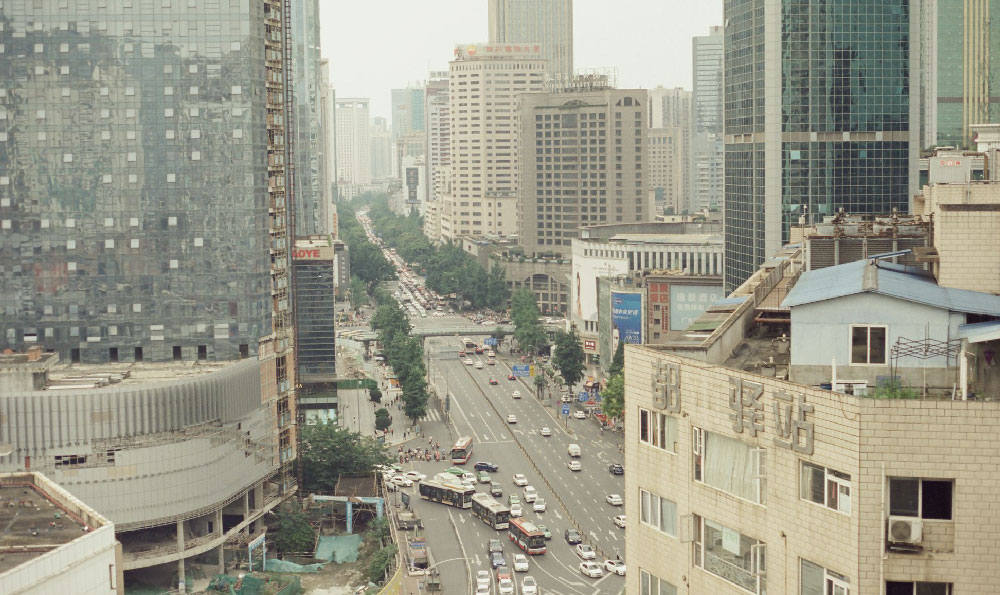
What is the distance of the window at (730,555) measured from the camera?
896 inches

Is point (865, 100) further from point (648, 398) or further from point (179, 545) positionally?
point (648, 398)

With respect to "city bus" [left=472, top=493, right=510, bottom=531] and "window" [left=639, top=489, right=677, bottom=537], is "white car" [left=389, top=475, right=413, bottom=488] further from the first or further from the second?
"window" [left=639, top=489, right=677, bottom=537]

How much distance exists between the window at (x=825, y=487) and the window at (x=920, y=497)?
2.29 feet

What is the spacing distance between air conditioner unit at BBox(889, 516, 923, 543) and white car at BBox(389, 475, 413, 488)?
101 m

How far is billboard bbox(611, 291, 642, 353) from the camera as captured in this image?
148 m

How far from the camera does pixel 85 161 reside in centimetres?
10162

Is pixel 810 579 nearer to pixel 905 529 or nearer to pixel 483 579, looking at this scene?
pixel 905 529

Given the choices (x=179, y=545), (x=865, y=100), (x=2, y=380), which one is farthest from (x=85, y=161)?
(x=865, y=100)

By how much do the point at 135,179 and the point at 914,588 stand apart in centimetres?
8981

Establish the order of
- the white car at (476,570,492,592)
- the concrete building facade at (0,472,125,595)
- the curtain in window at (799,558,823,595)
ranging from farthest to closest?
the white car at (476,570,492,592) < the concrete building facade at (0,472,125,595) < the curtain in window at (799,558,823,595)

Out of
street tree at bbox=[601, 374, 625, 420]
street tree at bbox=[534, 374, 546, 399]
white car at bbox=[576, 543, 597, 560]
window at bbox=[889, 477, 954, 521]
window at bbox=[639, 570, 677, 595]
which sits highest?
window at bbox=[889, 477, 954, 521]

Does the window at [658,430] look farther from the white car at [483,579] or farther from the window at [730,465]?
the white car at [483,579]

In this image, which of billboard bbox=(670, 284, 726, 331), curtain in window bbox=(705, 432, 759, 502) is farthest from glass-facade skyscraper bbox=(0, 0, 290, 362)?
curtain in window bbox=(705, 432, 759, 502)

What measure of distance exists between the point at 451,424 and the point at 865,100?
59.9 metres
